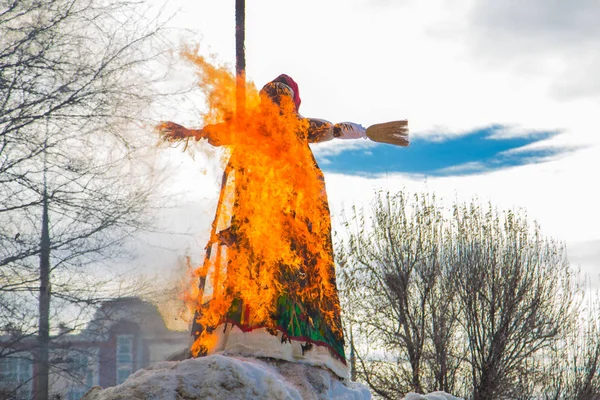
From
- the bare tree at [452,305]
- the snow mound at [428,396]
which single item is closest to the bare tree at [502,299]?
the bare tree at [452,305]

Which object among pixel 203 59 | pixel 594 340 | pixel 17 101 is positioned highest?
pixel 17 101

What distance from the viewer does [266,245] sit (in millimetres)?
5699

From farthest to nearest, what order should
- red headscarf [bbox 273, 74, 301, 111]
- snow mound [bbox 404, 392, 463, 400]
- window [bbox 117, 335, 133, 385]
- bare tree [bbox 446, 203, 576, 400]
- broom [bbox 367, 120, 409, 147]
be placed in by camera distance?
window [bbox 117, 335, 133, 385]
bare tree [bbox 446, 203, 576, 400]
snow mound [bbox 404, 392, 463, 400]
red headscarf [bbox 273, 74, 301, 111]
broom [bbox 367, 120, 409, 147]

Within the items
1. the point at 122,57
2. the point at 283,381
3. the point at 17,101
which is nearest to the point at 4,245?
the point at 17,101

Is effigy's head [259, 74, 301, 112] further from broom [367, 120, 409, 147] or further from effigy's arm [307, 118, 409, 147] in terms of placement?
broom [367, 120, 409, 147]

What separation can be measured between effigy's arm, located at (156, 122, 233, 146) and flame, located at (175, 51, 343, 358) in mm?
35

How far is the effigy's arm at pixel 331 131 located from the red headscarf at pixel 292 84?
27 cm

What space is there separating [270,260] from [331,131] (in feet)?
5.46

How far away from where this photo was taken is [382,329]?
16375mm

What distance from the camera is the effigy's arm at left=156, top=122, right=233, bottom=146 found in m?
6.26

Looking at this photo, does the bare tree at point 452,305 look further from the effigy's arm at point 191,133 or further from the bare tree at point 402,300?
the effigy's arm at point 191,133

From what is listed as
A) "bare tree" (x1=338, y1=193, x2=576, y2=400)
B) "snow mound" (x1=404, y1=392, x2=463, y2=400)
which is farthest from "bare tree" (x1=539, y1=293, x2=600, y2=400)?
"snow mound" (x1=404, y1=392, x2=463, y2=400)

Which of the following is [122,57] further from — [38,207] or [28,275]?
[28,275]

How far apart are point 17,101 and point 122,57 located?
1.86 metres
